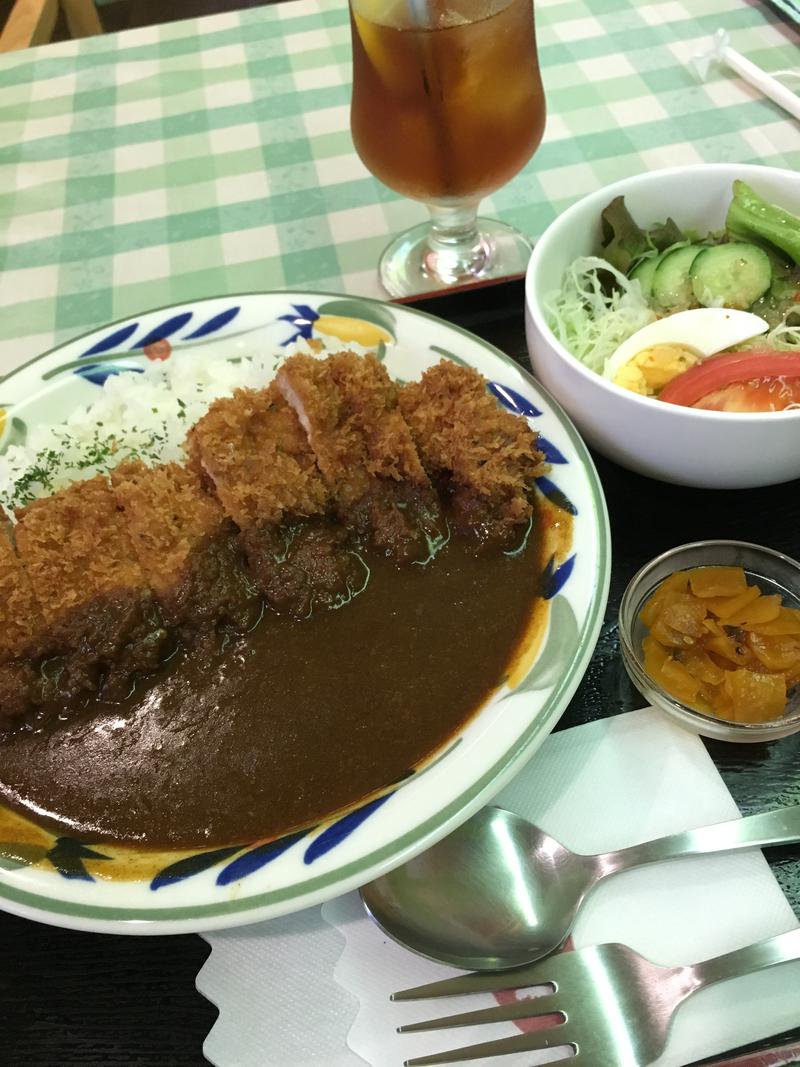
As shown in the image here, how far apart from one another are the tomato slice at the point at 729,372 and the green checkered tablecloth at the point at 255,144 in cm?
104

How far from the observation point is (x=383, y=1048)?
109 cm

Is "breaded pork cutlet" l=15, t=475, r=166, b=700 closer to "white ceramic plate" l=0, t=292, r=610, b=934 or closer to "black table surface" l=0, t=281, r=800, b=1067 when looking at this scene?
"white ceramic plate" l=0, t=292, r=610, b=934

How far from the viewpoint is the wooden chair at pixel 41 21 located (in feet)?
11.5

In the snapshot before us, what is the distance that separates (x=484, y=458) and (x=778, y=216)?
0.88m

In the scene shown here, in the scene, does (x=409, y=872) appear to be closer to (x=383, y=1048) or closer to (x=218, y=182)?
(x=383, y=1048)

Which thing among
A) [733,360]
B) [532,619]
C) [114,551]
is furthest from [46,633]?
[733,360]

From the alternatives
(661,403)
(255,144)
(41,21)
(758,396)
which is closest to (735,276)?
(758,396)

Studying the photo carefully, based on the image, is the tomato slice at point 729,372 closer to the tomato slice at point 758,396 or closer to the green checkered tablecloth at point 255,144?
the tomato slice at point 758,396

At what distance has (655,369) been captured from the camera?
168cm

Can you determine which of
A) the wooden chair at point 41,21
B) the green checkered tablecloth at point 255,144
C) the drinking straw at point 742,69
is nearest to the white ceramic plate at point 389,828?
the green checkered tablecloth at point 255,144

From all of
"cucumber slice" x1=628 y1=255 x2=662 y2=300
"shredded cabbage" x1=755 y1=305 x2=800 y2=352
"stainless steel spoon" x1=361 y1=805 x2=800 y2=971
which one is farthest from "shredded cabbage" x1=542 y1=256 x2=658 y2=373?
"stainless steel spoon" x1=361 y1=805 x2=800 y2=971

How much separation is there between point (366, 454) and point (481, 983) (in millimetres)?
1011

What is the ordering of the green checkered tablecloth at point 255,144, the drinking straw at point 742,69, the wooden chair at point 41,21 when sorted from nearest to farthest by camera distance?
the green checkered tablecloth at point 255,144, the drinking straw at point 742,69, the wooden chair at point 41,21

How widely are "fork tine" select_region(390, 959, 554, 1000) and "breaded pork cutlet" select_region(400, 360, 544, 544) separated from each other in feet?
2.58
